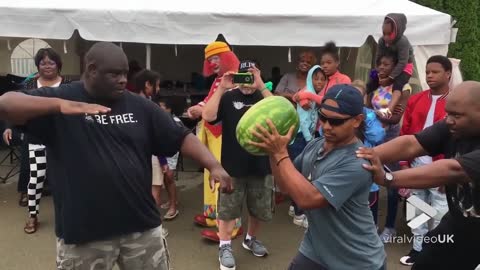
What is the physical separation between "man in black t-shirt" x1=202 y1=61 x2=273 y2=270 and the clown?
0.90 feet

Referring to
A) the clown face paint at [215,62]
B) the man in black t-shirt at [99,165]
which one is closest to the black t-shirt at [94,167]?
the man in black t-shirt at [99,165]

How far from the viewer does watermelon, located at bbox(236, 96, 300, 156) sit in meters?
2.59

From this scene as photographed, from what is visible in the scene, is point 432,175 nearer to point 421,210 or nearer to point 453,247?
point 453,247

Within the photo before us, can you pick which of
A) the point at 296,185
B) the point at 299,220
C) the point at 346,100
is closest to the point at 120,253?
the point at 296,185

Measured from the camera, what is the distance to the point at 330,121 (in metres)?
2.60

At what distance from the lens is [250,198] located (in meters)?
4.57

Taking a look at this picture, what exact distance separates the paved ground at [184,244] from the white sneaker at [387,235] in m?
0.07

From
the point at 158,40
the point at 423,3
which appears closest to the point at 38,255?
the point at 158,40

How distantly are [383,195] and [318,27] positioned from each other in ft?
8.11

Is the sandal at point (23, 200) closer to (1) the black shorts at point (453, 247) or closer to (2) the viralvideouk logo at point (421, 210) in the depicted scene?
(2) the viralvideouk logo at point (421, 210)

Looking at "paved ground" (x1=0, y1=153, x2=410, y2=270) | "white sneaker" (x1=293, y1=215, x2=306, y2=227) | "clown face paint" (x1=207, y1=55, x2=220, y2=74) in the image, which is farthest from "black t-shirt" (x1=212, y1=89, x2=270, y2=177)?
"white sneaker" (x1=293, y1=215, x2=306, y2=227)

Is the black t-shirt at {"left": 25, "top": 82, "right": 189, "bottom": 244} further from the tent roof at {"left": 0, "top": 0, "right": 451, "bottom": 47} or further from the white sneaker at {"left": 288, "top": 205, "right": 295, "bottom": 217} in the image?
the tent roof at {"left": 0, "top": 0, "right": 451, "bottom": 47}

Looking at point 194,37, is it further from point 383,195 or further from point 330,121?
point 330,121

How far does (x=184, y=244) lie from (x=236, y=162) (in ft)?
3.89
